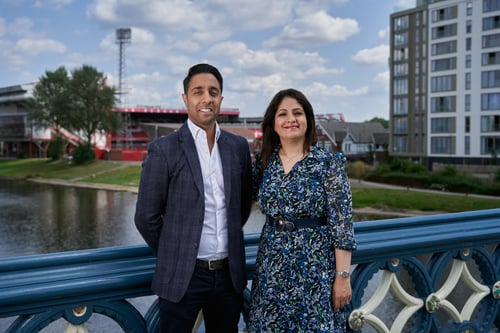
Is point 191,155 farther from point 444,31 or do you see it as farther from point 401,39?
point 401,39

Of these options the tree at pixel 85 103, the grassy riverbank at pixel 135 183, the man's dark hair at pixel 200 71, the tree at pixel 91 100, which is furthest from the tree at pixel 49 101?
the man's dark hair at pixel 200 71

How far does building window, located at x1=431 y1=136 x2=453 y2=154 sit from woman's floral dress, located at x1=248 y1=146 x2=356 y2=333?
4661 centimetres

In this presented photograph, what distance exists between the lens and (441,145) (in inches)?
1825

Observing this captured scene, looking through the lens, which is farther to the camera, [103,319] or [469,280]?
[103,319]

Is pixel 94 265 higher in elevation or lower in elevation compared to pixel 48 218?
higher

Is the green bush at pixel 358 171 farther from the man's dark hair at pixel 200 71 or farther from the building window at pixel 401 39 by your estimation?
Answer: the man's dark hair at pixel 200 71

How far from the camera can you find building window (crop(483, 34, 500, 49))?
4356 centimetres

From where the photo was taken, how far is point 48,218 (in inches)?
1174

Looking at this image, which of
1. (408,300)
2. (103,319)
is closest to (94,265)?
(408,300)

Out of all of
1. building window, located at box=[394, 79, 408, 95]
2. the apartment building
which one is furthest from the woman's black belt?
building window, located at box=[394, 79, 408, 95]

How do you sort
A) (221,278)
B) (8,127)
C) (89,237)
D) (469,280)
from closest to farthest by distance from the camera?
(221,278), (469,280), (89,237), (8,127)

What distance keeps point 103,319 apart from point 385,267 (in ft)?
35.6

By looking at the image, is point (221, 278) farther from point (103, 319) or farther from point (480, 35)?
point (480, 35)

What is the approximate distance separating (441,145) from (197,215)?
47.5 m
